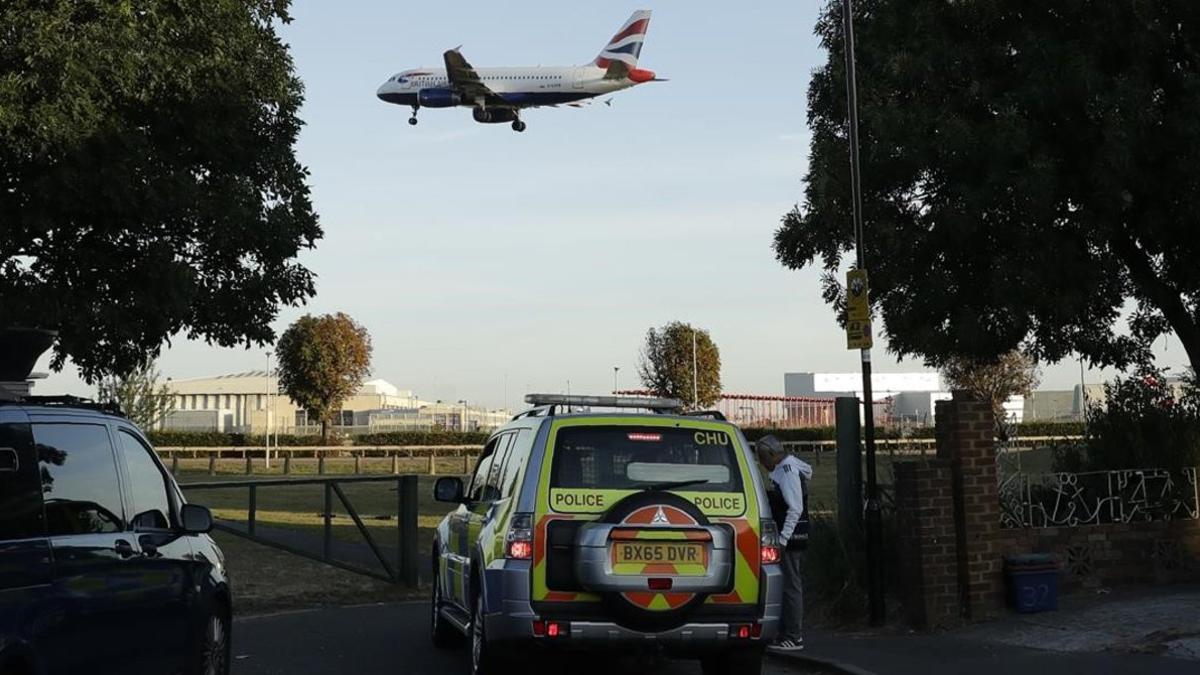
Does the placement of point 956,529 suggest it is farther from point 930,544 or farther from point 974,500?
point 930,544

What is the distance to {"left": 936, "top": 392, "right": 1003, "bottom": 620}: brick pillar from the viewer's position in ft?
43.8

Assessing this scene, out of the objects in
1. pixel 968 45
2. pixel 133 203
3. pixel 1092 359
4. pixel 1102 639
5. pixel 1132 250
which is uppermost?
pixel 968 45

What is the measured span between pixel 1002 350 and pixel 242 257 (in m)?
13.3

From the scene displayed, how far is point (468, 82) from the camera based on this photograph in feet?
211

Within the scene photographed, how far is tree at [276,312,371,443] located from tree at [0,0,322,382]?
64109 millimetres

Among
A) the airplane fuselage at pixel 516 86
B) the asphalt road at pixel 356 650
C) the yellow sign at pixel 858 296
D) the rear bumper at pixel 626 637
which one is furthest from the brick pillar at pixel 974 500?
the airplane fuselage at pixel 516 86

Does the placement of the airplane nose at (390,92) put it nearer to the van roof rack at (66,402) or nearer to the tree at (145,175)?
the tree at (145,175)

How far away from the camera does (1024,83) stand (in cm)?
1908

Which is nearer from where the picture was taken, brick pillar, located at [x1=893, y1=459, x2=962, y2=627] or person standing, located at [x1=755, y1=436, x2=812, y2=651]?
person standing, located at [x1=755, y1=436, x2=812, y2=651]

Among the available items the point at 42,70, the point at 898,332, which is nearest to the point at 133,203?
the point at 42,70

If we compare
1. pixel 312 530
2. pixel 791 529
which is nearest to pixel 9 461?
pixel 791 529

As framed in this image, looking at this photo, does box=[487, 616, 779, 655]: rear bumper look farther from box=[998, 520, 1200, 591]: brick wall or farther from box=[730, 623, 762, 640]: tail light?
box=[998, 520, 1200, 591]: brick wall

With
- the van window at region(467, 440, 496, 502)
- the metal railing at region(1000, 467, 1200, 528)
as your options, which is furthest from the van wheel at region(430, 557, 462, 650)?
the metal railing at region(1000, 467, 1200, 528)

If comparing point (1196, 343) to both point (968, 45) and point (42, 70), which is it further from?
point (42, 70)
